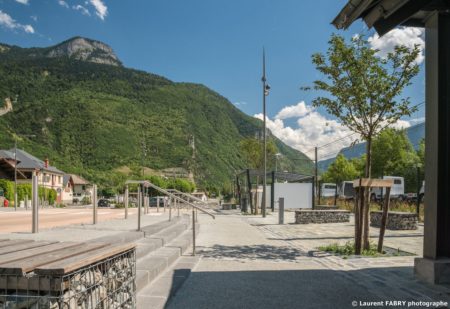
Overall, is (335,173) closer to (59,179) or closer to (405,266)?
(59,179)

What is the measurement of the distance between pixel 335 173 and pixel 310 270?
51.1m

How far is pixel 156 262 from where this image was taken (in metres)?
6.29

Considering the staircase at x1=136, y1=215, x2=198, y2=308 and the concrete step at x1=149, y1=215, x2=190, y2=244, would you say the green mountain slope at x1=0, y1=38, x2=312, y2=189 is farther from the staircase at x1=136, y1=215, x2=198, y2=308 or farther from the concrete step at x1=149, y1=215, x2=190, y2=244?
the staircase at x1=136, y1=215, x2=198, y2=308

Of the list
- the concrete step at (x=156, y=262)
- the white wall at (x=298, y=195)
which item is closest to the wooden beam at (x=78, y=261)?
the concrete step at (x=156, y=262)

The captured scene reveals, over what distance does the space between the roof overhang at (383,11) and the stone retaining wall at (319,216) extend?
1379cm

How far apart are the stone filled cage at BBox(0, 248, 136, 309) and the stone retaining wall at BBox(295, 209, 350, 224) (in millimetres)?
16103

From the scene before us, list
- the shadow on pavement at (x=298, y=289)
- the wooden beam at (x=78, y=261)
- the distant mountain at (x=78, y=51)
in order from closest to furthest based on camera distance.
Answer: the wooden beam at (x=78, y=261) < the shadow on pavement at (x=298, y=289) < the distant mountain at (x=78, y=51)

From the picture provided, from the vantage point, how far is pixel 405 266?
7461mm

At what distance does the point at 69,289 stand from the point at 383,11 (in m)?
→ 5.16

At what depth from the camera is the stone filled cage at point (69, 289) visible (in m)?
2.66

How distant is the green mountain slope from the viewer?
89812mm

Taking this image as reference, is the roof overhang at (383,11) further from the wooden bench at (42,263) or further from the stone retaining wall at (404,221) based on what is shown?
the stone retaining wall at (404,221)

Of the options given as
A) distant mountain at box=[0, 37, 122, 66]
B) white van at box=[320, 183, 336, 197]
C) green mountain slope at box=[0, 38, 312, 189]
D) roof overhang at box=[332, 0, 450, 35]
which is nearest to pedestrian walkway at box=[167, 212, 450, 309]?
roof overhang at box=[332, 0, 450, 35]

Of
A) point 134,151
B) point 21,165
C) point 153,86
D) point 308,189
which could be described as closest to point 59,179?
point 21,165
